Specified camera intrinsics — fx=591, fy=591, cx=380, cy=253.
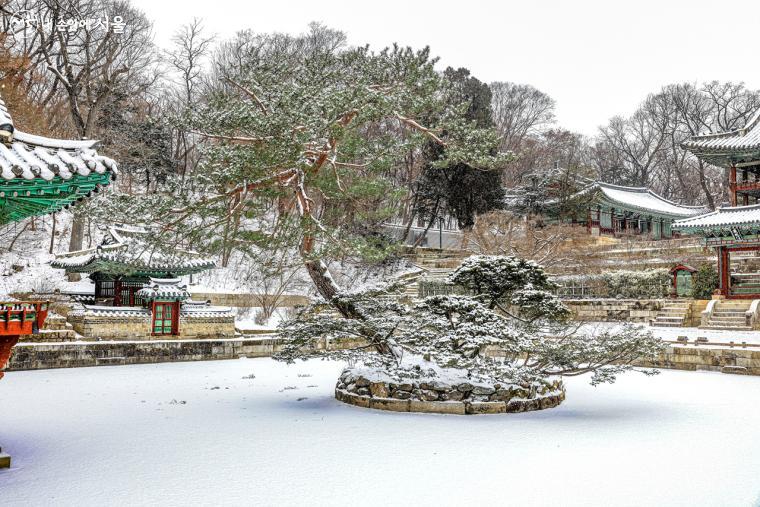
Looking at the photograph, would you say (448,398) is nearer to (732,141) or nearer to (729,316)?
(729,316)

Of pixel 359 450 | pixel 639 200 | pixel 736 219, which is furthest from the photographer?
pixel 639 200

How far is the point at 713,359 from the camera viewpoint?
14.5 meters

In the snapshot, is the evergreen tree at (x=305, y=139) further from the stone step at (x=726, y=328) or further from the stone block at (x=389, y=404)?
the stone step at (x=726, y=328)

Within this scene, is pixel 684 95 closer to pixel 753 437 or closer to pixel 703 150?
pixel 703 150

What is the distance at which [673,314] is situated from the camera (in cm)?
2117

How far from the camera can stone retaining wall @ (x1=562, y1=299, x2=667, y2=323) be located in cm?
2183

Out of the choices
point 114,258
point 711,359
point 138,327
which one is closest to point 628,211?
point 711,359

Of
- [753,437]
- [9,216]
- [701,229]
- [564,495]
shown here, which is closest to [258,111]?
[9,216]

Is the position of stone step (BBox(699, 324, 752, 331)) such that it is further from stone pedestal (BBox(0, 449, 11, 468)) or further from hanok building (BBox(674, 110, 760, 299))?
stone pedestal (BBox(0, 449, 11, 468))

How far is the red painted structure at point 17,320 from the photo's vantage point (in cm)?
569

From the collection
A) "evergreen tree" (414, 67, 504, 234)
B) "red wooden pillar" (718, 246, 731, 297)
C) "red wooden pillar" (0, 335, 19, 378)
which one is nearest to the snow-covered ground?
"red wooden pillar" (0, 335, 19, 378)

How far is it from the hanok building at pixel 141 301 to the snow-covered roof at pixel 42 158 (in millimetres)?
11816

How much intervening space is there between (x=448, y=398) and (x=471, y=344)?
93 cm

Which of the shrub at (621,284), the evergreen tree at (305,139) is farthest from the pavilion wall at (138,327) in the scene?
the shrub at (621,284)
